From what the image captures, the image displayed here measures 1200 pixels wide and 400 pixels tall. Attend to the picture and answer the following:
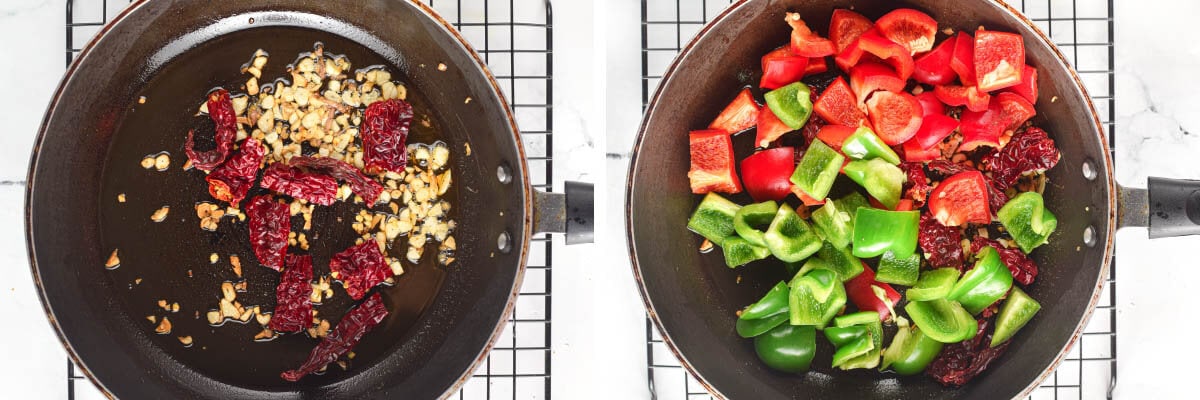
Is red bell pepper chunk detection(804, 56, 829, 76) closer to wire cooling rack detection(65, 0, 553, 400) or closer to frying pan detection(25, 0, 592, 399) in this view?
wire cooling rack detection(65, 0, 553, 400)

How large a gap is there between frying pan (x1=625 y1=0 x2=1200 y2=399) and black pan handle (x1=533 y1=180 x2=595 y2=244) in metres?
0.09

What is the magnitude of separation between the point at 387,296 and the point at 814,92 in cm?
103

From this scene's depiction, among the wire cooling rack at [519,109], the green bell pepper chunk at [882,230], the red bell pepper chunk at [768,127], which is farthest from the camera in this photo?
the wire cooling rack at [519,109]

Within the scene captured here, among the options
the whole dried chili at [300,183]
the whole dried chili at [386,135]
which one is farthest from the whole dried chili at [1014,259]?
the whole dried chili at [300,183]

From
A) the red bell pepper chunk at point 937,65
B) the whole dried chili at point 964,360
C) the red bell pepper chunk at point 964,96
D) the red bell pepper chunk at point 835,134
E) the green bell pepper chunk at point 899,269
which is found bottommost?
the whole dried chili at point 964,360

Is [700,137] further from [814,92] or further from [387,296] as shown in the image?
[387,296]

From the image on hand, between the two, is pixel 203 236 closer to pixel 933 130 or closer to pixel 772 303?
pixel 772 303

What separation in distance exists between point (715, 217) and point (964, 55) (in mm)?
600

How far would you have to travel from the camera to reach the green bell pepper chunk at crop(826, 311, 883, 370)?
1.49 metres

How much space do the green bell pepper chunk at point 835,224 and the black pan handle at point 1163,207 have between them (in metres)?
0.53

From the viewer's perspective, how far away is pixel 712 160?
59.3 inches

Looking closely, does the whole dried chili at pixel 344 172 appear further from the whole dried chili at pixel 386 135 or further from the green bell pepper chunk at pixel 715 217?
the green bell pepper chunk at pixel 715 217

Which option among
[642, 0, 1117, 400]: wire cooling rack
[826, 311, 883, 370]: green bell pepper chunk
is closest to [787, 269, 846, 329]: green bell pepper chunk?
[826, 311, 883, 370]: green bell pepper chunk

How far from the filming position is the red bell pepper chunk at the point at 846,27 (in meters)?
1.52
